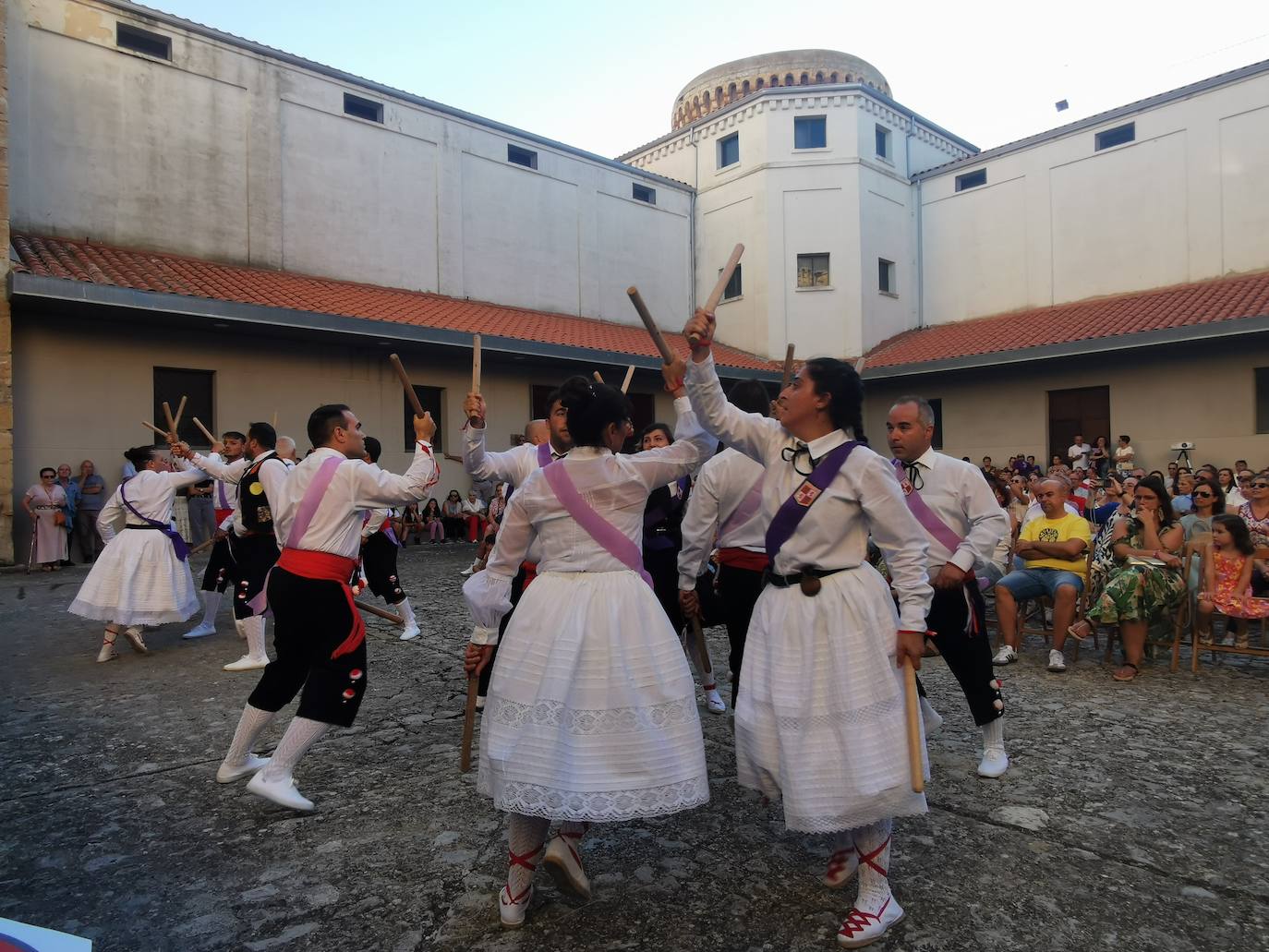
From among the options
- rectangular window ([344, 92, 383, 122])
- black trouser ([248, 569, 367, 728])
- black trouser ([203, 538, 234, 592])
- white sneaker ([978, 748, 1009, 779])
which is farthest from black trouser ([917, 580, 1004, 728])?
rectangular window ([344, 92, 383, 122])

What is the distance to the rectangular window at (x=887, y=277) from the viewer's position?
22297 millimetres

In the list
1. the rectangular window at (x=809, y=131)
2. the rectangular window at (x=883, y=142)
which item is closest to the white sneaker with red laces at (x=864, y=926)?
the rectangular window at (x=809, y=131)

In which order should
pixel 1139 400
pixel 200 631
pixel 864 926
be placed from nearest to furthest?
pixel 864 926 → pixel 200 631 → pixel 1139 400

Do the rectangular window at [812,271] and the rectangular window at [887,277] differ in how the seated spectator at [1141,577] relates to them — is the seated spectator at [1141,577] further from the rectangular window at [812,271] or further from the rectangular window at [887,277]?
the rectangular window at [887,277]

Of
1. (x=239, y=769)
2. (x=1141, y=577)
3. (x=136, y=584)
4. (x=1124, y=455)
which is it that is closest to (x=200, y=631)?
(x=136, y=584)

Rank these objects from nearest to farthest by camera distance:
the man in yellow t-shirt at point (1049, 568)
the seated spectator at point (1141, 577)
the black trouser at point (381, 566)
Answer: the seated spectator at point (1141, 577), the man in yellow t-shirt at point (1049, 568), the black trouser at point (381, 566)

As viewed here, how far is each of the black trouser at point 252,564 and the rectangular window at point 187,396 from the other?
8.56 m

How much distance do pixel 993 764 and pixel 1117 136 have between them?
65.1 feet

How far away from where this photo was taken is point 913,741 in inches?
105

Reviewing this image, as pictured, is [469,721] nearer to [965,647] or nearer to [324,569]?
[324,569]

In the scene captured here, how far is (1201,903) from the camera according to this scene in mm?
2816

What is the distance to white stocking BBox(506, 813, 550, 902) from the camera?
8.95ft

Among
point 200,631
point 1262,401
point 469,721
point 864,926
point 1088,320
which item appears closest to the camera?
point 864,926

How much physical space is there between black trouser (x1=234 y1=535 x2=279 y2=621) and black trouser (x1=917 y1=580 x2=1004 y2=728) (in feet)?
15.8
